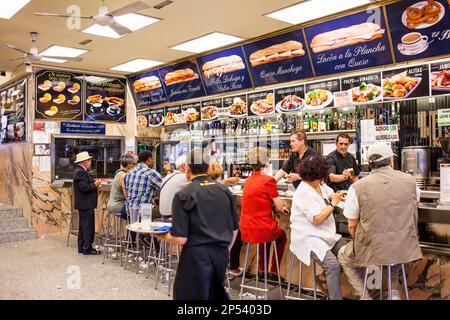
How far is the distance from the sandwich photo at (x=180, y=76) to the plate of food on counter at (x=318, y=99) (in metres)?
2.50

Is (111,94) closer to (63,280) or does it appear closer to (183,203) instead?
(63,280)

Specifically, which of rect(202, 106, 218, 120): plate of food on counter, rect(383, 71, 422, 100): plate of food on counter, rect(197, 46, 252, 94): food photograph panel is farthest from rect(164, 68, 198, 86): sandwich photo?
rect(383, 71, 422, 100): plate of food on counter

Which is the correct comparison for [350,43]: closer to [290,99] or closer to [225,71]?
[290,99]

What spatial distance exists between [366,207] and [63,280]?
3.76 meters

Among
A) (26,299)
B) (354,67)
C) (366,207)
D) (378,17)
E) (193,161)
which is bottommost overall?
(26,299)

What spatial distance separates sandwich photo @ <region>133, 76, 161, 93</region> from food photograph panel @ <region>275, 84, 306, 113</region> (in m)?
3.09

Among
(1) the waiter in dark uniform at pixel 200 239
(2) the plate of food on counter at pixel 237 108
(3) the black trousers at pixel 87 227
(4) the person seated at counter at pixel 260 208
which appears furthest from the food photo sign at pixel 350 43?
(3) the black trousers at pixel 87 227

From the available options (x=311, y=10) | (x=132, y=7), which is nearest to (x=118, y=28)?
(x=132, y=7)

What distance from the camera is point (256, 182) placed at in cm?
399

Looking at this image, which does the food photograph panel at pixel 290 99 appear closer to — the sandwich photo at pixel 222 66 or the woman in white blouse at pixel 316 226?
the sandwich photo at pixel 222 66

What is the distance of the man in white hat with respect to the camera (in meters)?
2.98

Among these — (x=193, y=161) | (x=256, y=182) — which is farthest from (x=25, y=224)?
(x=193, y=161)

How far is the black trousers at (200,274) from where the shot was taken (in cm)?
268

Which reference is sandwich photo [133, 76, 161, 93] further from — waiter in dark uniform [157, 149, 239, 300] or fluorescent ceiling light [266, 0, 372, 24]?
waiter in dark uniform [157, 149, 239, 300]
